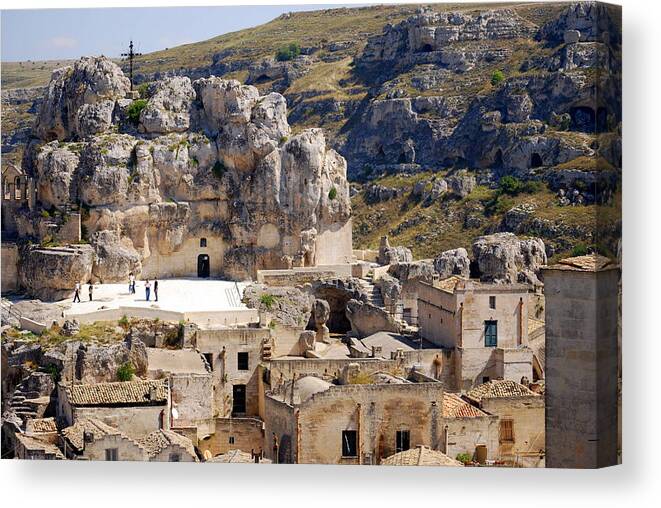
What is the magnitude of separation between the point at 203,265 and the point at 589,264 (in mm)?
22626

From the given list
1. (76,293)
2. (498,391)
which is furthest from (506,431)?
(76,293)

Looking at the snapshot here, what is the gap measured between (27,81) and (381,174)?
26.9 metres

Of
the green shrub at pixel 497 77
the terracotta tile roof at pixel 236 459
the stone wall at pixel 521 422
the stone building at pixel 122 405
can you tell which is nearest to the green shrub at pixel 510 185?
the green shrub at pixel 497 77

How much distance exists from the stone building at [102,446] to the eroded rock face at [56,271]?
1211 cm

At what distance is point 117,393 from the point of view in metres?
31.7

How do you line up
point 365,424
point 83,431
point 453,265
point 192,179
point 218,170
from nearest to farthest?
point 83,431
point 365,424
point 192,179
point 218,170
point 453,265

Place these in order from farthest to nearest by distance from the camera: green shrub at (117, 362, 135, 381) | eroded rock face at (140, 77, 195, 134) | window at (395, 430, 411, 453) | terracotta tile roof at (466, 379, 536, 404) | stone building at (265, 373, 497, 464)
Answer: eroded rock face at (140, 77, 195, 134), green shrub at (117, 362, 135, 381), terracotta tile roof at (466, 379, 536, 404), window at (395, 430, 411, 453), stone building at (265, 373, 497, 464)

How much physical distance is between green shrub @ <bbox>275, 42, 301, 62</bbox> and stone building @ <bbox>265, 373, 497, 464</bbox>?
59476 mm

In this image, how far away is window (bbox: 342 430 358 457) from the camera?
30641 millimetres

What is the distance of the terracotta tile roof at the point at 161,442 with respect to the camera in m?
28.7

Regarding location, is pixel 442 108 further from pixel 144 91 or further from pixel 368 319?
pixel 368 319

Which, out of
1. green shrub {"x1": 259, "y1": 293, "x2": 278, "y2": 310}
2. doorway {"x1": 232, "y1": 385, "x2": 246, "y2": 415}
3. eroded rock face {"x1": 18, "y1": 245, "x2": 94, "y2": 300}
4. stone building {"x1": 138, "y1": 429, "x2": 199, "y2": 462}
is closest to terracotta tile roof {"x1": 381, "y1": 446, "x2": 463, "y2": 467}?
stone building {"x1": 138, "y1": 429, "x2": 199, "y2": 462}

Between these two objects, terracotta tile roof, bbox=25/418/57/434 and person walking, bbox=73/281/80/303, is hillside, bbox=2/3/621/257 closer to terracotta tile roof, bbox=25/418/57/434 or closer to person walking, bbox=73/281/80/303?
person walking, bbox=73/281/80/303

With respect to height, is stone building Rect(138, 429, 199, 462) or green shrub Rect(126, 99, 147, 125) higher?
green shrub Rect(126, 99, 147, 125)
